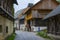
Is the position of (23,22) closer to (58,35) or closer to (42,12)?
(42,12)

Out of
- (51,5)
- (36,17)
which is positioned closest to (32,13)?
(36,17)

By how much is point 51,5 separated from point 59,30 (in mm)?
23169

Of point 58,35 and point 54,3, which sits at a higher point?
point 54,3

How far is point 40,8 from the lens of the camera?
43.4 m

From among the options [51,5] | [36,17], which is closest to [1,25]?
[36,17]

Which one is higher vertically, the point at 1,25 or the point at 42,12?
the point at 42,12

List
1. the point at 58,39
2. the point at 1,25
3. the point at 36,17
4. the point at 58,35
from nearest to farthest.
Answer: the point at 1,25
the point at 58,39
the point at 58,35
the point at 36,17

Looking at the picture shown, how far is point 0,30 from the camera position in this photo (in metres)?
16.4

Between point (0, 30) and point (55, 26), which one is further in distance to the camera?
point (55, 26)

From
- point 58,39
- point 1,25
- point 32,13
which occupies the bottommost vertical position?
point 58,39

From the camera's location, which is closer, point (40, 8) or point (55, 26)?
point (55, 26)

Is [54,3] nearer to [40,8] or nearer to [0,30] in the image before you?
[40,8]

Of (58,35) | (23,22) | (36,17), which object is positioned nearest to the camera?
(58,35)

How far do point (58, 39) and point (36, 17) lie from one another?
74.4 feet
